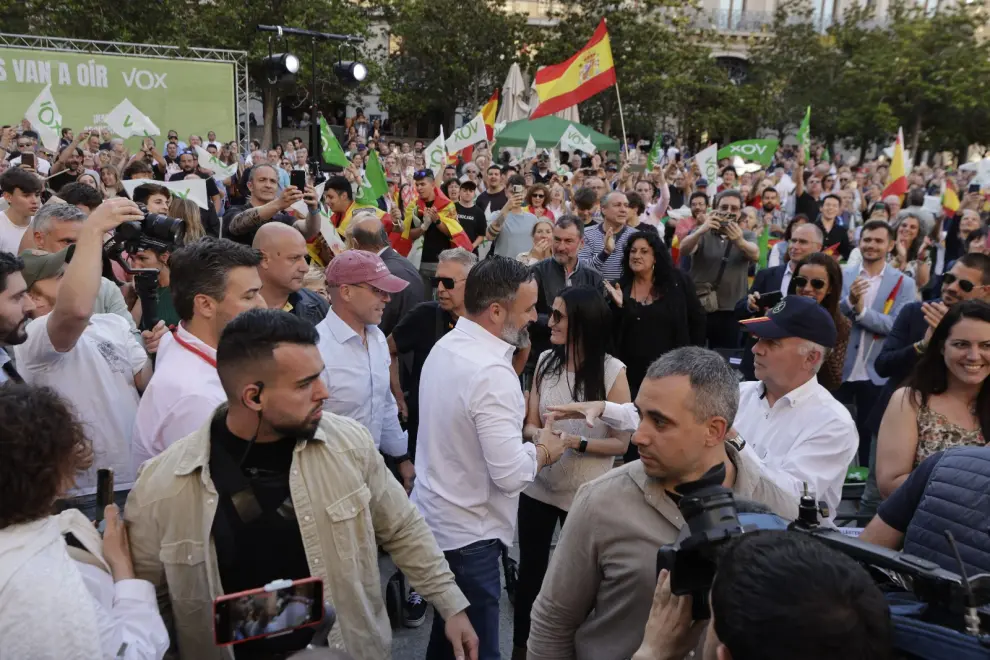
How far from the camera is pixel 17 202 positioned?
6.12 metres

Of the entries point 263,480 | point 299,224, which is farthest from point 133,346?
point 299,224

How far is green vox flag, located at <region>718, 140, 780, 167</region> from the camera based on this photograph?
15.4m

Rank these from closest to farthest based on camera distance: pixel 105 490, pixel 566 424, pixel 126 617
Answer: pixel 126 617, pixel 105 490, pixel 566 424

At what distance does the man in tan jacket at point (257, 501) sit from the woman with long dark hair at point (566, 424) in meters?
1.39

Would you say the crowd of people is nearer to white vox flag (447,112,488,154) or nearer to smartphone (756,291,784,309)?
smartphone (756,291,784,309)

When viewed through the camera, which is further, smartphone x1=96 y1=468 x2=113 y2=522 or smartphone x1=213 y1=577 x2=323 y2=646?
smartphone x1=96 y1=468 x2=113 y2=522

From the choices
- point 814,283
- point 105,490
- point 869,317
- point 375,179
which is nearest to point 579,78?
point 375,179

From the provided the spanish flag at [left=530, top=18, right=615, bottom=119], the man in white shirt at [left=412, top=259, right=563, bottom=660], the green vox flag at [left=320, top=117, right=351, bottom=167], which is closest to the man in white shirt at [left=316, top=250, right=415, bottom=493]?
the man in white shirt at [left=412, top=259, right=563, bottom=660]

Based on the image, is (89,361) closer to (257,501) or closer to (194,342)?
(194,342)

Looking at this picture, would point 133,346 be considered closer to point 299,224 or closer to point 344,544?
point 344,544

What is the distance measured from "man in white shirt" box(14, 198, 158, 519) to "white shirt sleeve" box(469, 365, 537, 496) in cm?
148

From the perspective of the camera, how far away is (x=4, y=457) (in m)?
1.80

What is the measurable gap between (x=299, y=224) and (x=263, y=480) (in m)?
4.99

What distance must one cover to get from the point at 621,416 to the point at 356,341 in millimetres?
1319
